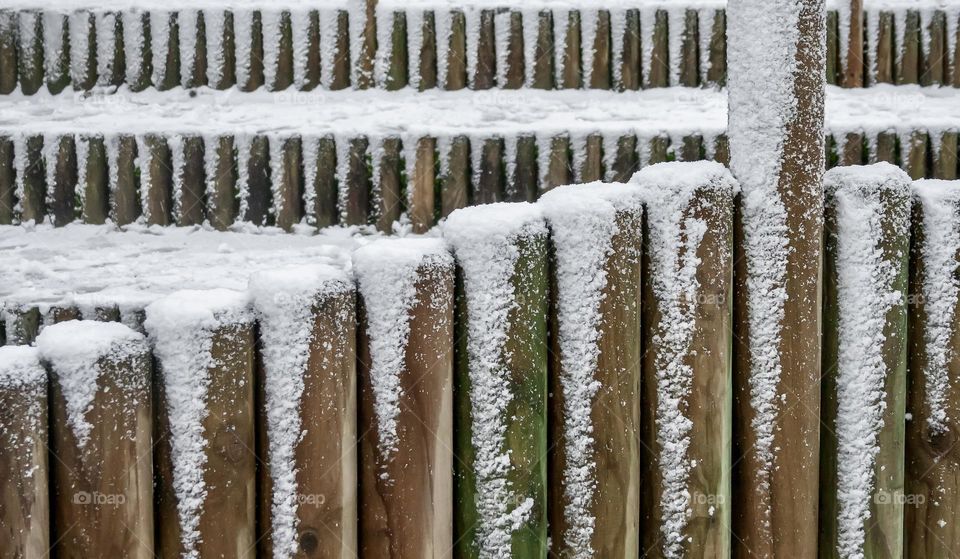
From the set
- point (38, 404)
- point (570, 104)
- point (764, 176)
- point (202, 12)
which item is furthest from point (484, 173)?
point (38, 404)

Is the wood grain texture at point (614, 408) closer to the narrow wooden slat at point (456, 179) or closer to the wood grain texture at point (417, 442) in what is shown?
the wood grain texture at point (417, 442)

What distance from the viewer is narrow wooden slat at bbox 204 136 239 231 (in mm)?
3963

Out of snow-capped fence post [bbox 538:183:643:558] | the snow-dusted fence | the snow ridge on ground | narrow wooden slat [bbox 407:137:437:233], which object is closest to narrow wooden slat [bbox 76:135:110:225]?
the snow-dusted fence

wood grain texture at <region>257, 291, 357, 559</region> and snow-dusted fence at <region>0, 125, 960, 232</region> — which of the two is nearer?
wood grain texture at <region>257, 291, 357, 559</region>

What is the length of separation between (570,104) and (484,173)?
61cm

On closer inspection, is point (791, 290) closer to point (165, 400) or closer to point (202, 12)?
point (165, 400)

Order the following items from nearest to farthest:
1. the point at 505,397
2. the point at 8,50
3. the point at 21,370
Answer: the point at 21,370 → the point at 505,397 → the point at 8,50

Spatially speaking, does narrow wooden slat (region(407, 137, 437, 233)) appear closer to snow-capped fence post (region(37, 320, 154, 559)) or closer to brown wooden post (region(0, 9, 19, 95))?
brown wooden post (region(0, 9, 19, 95))

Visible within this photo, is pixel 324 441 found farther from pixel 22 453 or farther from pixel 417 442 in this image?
pixel 22 453

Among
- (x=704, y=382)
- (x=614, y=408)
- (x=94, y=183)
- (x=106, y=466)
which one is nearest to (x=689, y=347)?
(x=704, y=382)

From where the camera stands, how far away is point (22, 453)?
5.51ft

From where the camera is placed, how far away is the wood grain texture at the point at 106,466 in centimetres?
172

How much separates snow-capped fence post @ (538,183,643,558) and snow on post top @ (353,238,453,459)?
304 millimetres

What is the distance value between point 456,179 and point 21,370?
253cm
